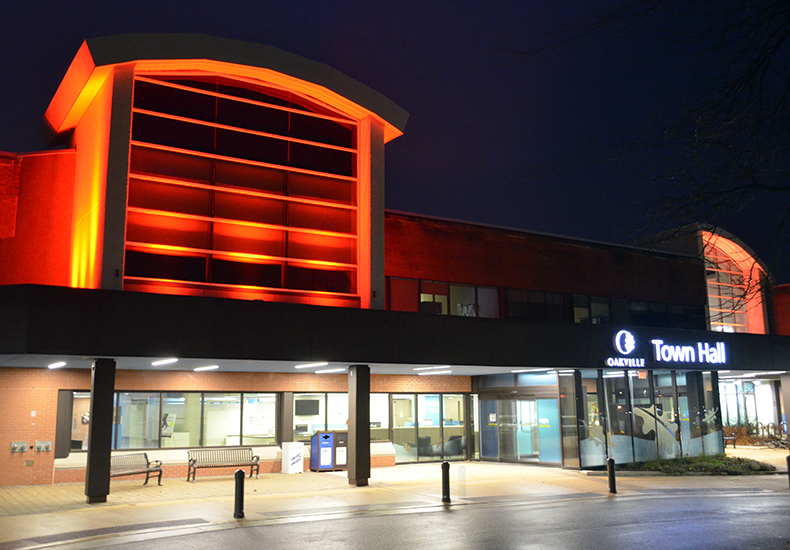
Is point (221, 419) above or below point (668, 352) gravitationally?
below

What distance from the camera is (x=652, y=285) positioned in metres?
31.5

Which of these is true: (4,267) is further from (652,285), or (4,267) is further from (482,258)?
(652,285)

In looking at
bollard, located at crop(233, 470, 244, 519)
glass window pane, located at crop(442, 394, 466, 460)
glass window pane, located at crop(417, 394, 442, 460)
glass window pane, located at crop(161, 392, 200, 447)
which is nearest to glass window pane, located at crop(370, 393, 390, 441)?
glass window pane, located at crop(417, 394, 442, 460)

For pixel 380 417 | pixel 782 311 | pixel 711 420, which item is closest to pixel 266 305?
pixel 380 417

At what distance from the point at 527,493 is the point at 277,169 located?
38.1ft

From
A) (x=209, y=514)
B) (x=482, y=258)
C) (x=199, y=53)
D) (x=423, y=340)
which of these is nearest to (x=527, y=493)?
(x=423, y=340)

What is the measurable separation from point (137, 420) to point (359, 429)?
7.61m

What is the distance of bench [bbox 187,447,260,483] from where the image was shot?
21.5m

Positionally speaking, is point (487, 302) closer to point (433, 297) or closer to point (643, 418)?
point (433, 297)

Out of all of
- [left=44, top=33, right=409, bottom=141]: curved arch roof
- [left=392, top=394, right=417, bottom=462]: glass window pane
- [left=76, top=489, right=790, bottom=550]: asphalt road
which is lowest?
[left=76, top=489, right=790, bottom=550]: asphalt road

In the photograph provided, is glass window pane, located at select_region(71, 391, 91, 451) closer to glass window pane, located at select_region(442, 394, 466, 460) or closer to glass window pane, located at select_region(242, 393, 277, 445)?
glass window pane, located at select_region(242, 393, 277, 445)

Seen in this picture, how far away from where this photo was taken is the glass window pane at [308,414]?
24609mm

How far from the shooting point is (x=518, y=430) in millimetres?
26344

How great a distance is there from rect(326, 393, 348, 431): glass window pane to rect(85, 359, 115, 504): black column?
9909 mm
